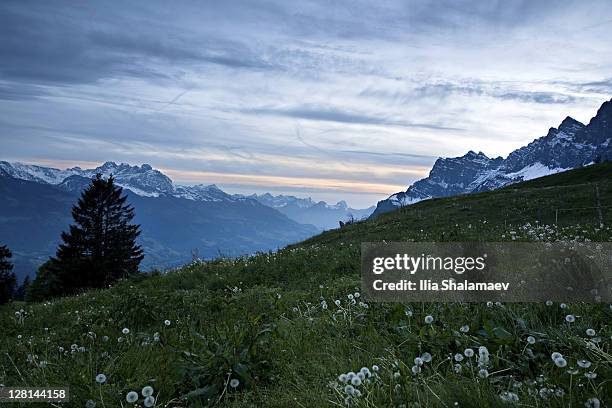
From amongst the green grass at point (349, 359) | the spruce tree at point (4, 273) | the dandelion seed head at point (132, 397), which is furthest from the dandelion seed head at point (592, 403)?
the spruce tree at point (4, 273)

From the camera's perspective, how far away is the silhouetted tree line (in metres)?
55.0

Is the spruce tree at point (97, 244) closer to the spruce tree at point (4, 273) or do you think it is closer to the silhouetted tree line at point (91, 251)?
the silhouetted tree line at point (91, 251)

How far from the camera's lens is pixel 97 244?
5878 centimetres

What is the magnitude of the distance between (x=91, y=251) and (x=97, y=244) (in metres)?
1.15

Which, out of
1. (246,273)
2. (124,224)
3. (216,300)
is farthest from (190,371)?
(124,224)

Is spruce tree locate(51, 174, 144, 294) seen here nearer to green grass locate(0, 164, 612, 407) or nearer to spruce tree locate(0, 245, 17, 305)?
spruce tree locate(0, 245, 17, 305)

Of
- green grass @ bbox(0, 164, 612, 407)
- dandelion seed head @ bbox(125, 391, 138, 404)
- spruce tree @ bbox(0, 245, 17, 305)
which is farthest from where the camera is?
spruce tree @ bbox(0, 245, 17, 305)

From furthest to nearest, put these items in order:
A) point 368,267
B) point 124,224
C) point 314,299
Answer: point 124,224
point 368,267
point 314,299

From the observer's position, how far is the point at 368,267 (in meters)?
10.7

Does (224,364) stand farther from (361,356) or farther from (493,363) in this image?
(493,363)

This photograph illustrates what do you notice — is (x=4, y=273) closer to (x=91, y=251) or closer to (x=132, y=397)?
(x=91, y=251)

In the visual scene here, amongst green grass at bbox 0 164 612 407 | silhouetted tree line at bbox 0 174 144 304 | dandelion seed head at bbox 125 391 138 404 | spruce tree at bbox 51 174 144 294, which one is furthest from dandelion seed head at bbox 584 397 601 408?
silhouetted tree line at bbox 0 174 144 304

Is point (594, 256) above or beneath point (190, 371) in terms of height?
above

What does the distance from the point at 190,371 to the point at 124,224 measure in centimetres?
6330
